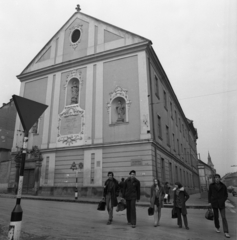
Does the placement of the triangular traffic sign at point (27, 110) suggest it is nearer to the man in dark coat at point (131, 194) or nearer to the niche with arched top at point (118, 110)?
the man in dark coat at point (131, 194)

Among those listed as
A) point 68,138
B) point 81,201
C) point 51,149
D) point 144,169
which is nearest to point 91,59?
point 68,138

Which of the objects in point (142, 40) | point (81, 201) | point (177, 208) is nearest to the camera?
point (177, 208)

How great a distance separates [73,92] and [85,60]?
3356 millimetres

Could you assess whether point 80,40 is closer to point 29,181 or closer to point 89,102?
point 89,102

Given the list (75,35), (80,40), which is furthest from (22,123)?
(75,35)

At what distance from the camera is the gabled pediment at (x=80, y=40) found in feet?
71.4

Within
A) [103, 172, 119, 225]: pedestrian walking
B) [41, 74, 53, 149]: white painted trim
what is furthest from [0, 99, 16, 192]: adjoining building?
[103, 172, 119, 225]: pedestrian walking

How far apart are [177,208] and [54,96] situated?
18.9 m

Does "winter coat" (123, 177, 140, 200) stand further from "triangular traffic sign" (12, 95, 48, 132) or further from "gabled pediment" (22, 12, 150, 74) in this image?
"gabled pediment" (22, 12, 150, 74)

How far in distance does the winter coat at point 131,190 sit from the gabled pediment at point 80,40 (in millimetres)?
15843

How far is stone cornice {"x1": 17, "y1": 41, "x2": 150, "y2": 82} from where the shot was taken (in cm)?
2048

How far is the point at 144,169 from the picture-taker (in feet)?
56.7

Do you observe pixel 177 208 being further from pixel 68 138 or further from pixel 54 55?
pixel 54 55

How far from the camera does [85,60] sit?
22719 mm
